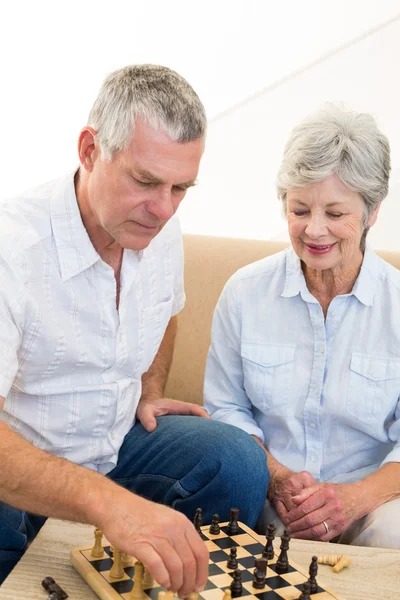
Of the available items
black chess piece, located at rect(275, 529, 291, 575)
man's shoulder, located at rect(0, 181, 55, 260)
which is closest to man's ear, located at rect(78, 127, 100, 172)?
man's shoulder, located at rect(0, 181, 55, 260)

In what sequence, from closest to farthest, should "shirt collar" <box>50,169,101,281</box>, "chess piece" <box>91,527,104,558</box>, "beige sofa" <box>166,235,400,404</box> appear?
"chess piece" <box>91,527,104,558</box> < "shirt collar" <box>50,169,101,281</box> < "beige sofa" <box>166,235,400,404</box>

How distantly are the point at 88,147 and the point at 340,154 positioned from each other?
1.89ft

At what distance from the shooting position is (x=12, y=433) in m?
1.51

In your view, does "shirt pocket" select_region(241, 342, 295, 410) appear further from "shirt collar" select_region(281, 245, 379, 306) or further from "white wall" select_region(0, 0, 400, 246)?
"white wall" select_region(0, 0, 400, 246)

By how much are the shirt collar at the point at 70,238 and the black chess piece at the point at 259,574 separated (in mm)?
705

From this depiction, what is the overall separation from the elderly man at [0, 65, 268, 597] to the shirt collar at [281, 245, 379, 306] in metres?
0.30

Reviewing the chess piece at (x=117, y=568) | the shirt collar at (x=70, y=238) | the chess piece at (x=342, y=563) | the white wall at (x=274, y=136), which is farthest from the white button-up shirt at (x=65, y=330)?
the white wall at (x=274, y=136)

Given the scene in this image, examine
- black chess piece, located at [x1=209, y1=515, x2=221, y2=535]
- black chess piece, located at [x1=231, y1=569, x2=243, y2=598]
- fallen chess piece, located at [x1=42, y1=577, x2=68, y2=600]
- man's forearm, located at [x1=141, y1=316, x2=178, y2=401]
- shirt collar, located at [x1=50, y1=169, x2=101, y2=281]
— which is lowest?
black chess piece, located at [x1=209, y1=515, x2=221, y2=535]

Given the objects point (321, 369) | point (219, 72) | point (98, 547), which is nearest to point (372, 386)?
point (321, 369)

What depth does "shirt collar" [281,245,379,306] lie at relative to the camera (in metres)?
2.10

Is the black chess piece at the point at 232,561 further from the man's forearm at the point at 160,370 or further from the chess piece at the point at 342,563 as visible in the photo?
A: the man's forearm at the point at 160,370

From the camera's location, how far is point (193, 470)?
195cm

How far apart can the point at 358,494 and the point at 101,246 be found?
80 cm

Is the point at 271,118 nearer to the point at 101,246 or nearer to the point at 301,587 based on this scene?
the point at 101,246
